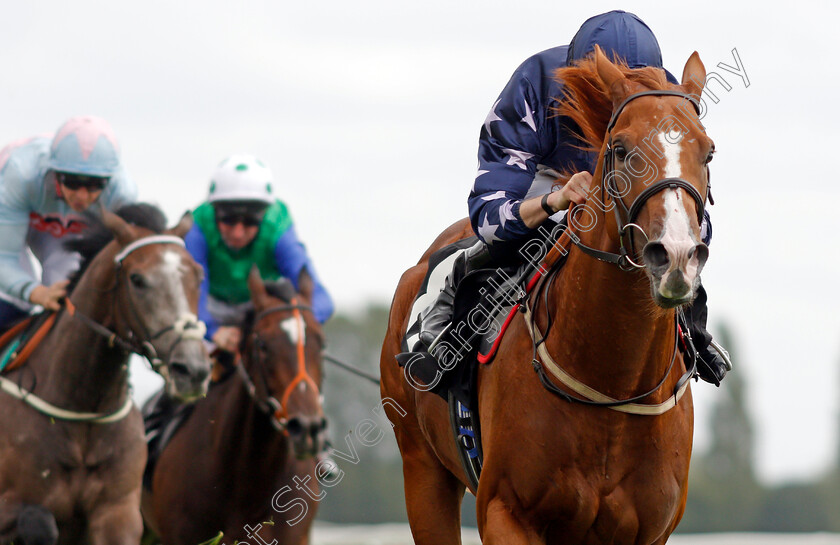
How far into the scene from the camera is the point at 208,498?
25.2 feet

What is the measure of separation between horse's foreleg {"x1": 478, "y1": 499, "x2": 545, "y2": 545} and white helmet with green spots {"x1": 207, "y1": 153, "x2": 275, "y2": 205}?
189 inches

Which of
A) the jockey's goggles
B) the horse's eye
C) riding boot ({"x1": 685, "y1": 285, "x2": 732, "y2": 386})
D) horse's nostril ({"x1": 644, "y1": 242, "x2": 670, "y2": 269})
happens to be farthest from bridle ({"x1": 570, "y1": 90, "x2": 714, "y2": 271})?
the jockey's goggles

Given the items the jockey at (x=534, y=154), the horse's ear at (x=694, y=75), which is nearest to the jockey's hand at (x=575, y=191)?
the jockey at (x=534, y=154)

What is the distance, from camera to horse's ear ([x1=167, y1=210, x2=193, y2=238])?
23.5 feet

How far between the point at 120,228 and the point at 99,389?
0.90 m

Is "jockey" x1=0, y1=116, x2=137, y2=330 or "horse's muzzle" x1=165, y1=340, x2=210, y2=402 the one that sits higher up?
"jockey" x1=0, y1=116, x2=137, y2=330

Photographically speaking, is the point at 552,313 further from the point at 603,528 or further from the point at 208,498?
the point at 208,498

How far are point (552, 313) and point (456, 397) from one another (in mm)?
676

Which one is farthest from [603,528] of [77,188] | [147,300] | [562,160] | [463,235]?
[77,188]

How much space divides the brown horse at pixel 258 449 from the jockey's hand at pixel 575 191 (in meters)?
3.77

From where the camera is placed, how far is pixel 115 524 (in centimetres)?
663

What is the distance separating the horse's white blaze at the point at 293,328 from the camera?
7.77 meters

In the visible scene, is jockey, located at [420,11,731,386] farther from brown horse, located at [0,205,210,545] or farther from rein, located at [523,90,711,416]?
brown horse, located at [0,205,210,545]

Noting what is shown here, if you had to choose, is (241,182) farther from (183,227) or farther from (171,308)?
(171,308)
